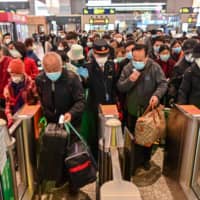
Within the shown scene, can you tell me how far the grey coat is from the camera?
2.83 meters

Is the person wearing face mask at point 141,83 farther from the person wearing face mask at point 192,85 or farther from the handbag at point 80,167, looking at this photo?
the handbag at point 80,167

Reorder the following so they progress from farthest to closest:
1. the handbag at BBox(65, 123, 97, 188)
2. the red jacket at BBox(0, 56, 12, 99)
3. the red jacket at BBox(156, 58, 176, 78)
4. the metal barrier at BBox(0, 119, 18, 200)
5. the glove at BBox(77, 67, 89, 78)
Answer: the red jacket at BBox(156, 58, 176, 78) → the red jacket at BBox(0, 56, 12, 99) → the glove at BBox(77, 67, 89, 78) → the handbag at BBox(65, 123, 97, 188) → the metal barrier at BBox(0, 119, 18, 200)

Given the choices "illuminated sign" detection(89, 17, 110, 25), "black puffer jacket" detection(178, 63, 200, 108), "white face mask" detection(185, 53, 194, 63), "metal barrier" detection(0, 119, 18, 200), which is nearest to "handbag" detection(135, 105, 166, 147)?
"black puffer jacket" detection(178, 63, 200, 108)

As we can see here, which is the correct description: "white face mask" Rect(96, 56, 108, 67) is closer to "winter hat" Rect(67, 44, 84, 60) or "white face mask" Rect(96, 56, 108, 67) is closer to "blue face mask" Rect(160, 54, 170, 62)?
"winter hat" Rect(67, 44, 84, 60)

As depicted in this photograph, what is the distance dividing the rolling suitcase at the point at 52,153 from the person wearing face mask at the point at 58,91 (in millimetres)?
189

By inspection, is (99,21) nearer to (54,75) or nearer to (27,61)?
(27,61)

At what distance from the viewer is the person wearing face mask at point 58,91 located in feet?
7.70

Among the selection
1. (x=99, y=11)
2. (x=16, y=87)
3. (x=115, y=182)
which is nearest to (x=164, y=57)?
(x=16, y=87)

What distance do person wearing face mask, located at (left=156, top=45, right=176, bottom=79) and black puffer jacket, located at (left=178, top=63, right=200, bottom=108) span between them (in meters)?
1.17

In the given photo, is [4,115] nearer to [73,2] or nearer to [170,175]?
[170,175]

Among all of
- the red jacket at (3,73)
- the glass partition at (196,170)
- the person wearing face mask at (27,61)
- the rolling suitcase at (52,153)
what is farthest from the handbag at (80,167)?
the person wearing face mask at (27,61)

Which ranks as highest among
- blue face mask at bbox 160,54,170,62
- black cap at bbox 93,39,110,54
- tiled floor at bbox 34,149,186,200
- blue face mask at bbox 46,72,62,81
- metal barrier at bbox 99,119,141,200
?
black cap at bbox 93,39,110,54

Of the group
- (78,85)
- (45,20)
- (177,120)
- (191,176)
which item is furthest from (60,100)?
(45,20)

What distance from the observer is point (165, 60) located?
412 cm
